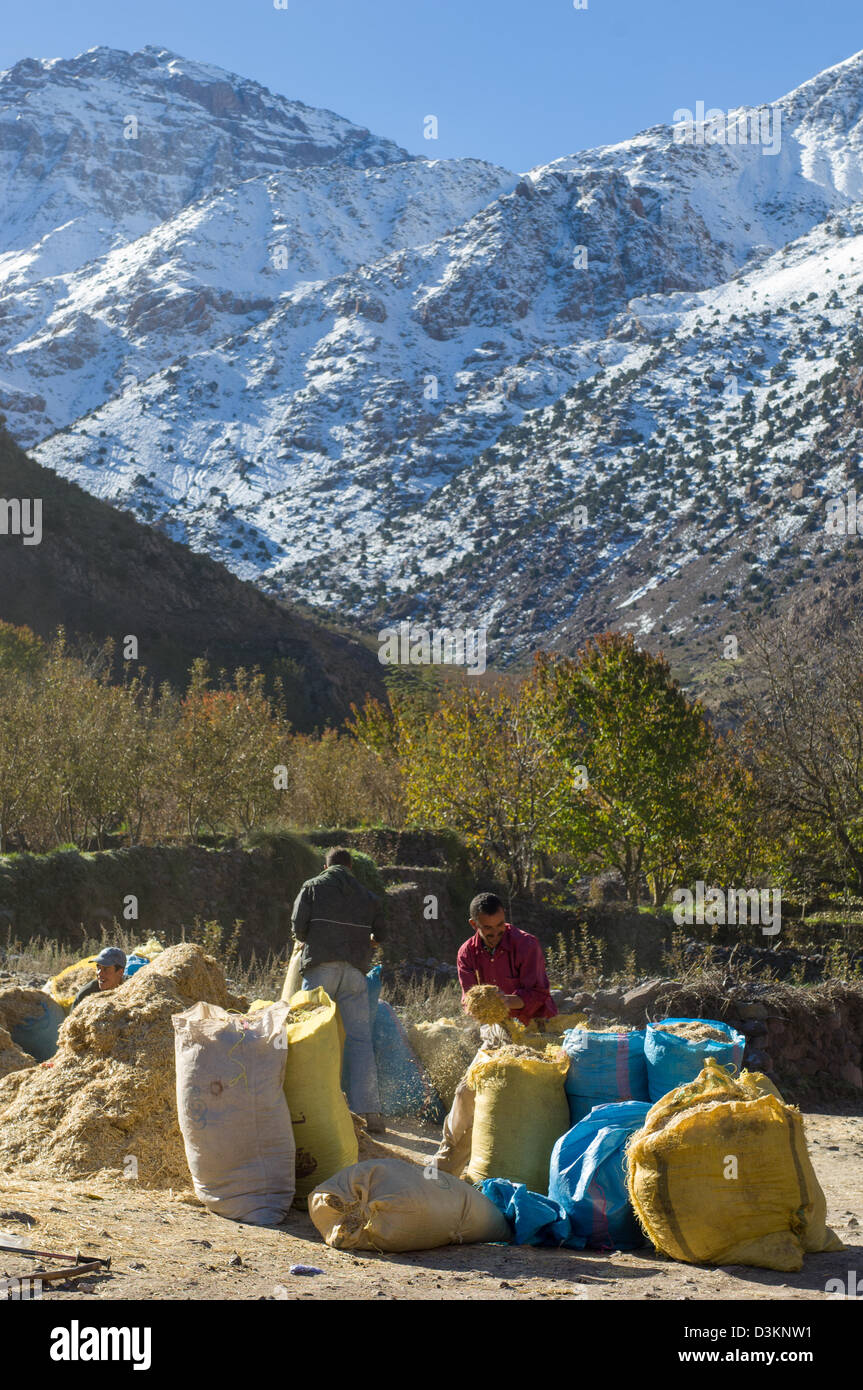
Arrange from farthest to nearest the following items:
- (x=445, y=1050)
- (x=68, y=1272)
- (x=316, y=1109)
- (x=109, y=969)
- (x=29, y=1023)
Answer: (x=445, y=1050)
(x=29, y=1023)
(x=109, y=969)
(x=316, y=1109)
(x=68, y=1272)

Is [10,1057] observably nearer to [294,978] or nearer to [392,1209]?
[294,978]

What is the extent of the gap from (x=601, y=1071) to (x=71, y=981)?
3633 millimetres

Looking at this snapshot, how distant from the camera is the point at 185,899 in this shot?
1584 cm

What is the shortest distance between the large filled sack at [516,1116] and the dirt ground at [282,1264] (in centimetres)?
60

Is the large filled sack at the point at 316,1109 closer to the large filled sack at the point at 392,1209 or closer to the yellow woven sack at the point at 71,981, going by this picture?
the large filled sack at the point at 392,1209

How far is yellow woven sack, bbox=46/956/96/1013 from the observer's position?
732cm

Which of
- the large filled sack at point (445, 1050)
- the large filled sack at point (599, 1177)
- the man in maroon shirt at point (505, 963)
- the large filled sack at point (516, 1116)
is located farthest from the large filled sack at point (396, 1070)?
the large filled sack at point (599, 1177)

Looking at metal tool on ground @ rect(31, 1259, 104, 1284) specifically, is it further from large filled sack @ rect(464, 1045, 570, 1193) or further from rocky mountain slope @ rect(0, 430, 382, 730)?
rocky mountain slope @ rect(0, 430, 382, 730)

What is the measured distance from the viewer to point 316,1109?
5008mm

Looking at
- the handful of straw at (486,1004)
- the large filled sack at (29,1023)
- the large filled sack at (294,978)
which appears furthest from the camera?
the large filled sack at (29,1023)

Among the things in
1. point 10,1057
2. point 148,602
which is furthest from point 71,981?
point 148,602

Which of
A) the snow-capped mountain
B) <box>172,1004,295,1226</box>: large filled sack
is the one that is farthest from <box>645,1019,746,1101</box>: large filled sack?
the snow-capped mountain

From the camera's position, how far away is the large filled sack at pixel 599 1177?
472 cm

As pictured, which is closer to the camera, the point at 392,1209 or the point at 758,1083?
the point at 392,1209
